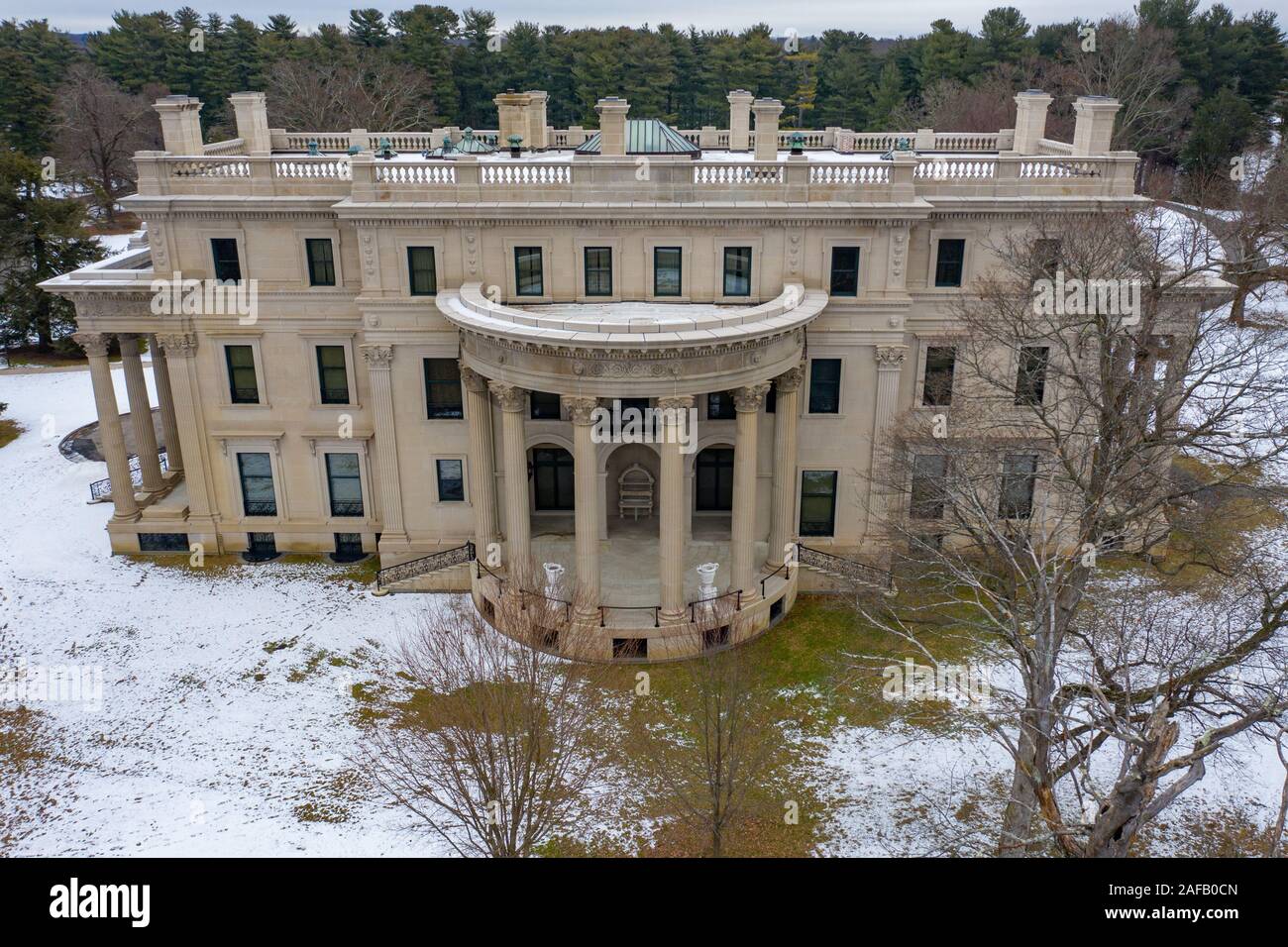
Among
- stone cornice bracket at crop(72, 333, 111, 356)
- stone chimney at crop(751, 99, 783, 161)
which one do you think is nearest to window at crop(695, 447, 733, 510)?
stone chimney at crop(751, 99, 783, 161)

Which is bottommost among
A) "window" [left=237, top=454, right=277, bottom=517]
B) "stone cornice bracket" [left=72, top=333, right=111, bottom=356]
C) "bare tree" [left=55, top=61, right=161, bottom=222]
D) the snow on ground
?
the snow on ground

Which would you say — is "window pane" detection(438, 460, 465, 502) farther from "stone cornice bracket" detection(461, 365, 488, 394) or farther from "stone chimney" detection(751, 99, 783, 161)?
"stone chimney" detection(751, 99, 783, 161)

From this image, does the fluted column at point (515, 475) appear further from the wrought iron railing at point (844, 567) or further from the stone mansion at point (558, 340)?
the wrought iron railing at point (844, 567)

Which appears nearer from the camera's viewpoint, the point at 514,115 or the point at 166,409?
the point at 514,115

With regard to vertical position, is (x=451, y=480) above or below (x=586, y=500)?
below

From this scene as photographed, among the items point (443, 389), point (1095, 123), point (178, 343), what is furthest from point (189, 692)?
point (1095, 123)

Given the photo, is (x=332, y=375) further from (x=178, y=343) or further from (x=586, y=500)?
(x=586, y=500)

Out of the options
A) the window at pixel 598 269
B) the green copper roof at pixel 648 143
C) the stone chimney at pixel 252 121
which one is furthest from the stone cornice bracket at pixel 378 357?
the green copper roof at pixel 648 143
